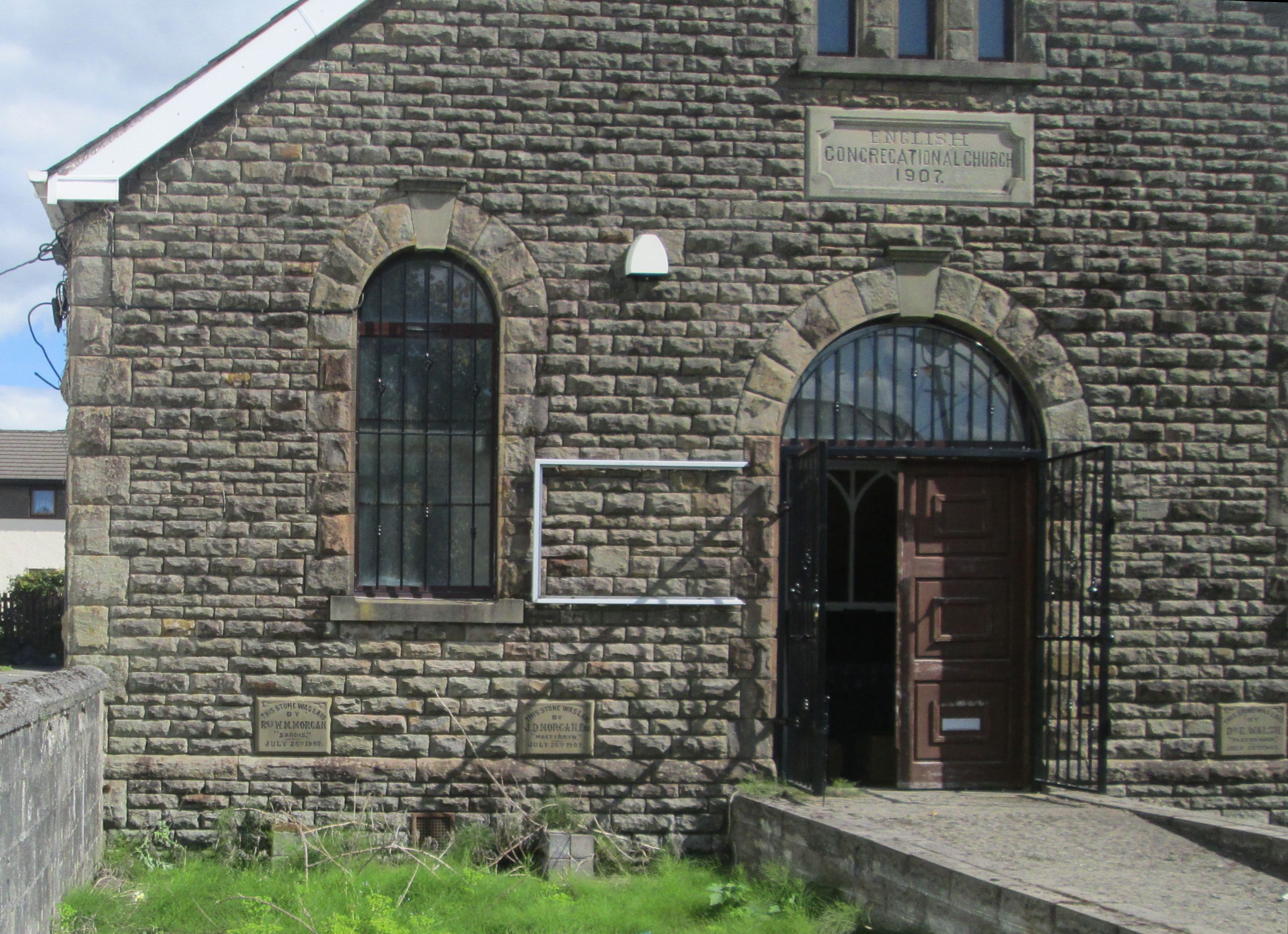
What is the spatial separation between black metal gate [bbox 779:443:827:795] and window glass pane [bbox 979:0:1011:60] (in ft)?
10.5

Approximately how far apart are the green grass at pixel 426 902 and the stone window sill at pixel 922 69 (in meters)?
5.44

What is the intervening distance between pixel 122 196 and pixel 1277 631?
8.73 meters

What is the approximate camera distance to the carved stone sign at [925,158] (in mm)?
8648

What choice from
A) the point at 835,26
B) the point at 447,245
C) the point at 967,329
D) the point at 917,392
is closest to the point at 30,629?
the point at 447,245

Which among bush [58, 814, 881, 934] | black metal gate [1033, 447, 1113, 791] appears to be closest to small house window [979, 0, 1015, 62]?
black metal gate [1033, 447, 1113, 791]

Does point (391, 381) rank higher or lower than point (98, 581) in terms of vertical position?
higher

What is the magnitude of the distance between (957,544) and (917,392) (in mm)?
A: 1133

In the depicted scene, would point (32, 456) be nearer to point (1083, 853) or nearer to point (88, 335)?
point (88, 335)

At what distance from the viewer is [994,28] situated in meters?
8.90

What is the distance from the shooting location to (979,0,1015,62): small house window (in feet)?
29.1

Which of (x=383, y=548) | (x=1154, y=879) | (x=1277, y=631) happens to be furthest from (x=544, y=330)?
(x=1277, y=631)

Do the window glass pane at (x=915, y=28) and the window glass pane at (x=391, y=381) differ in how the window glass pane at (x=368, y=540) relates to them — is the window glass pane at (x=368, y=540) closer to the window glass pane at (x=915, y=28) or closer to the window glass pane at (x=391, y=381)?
the window glass pane at (x=391, y=381)

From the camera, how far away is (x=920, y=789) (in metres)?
8.52

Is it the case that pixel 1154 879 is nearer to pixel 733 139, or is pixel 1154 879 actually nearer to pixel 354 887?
pixel 354 887
